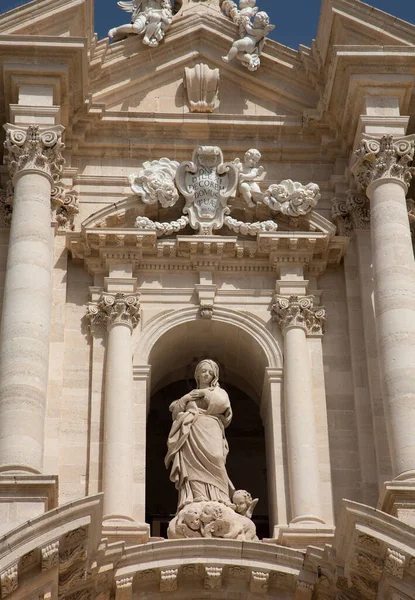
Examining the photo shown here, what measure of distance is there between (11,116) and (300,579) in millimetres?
8493

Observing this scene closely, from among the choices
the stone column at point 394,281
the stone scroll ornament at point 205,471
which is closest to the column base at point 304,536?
the stone scroll ornament at point 205,471

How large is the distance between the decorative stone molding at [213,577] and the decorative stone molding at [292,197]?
6.58 metres

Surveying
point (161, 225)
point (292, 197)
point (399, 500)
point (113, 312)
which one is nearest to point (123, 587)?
point (399, 500)

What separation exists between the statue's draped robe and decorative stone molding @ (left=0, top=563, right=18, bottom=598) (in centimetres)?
333

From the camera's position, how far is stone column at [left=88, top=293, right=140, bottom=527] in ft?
68.6

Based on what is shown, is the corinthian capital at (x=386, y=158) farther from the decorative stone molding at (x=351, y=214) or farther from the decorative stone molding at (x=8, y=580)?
the decorative stone molding at (x=8, y=580)

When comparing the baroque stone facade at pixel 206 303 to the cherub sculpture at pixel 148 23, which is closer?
the baroque stone facade at pixel 206 303

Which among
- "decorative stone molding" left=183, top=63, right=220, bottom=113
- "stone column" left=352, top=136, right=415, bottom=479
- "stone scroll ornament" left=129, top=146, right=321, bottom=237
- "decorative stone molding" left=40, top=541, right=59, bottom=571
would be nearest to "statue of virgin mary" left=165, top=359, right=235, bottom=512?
"stone column" left=352, top=136, right=415, bottom=479

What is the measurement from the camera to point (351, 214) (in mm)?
24031

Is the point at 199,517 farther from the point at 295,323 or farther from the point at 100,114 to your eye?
the point at 100,114

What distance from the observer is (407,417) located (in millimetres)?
20484

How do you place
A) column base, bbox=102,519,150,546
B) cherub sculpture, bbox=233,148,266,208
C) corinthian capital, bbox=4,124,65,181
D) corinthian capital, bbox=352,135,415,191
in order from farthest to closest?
cherub sculpture, bbox=233,148,266,208 → corinthian capital, bbox=352,135,415,191 → corinthian capital, bbox=4,124,65,181 → column base, bbox=102,519,150,546

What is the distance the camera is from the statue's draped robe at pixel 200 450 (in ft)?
68.8

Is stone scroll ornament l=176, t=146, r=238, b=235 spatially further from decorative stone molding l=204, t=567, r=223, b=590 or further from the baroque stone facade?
decorative stone molding l=204, t=567, r=223, b=590
